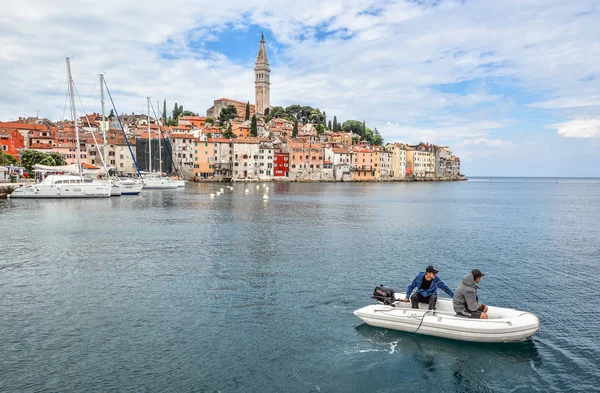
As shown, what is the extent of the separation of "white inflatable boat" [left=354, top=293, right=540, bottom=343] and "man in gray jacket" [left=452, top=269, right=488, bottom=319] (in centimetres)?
27

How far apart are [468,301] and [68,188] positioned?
6251 centimetres

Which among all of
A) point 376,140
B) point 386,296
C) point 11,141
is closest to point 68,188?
point 11,141

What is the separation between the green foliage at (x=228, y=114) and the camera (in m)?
168

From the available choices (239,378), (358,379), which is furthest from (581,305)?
(239,378)

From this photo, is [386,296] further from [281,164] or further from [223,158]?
[281,164]

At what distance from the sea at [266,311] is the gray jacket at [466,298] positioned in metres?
1.10

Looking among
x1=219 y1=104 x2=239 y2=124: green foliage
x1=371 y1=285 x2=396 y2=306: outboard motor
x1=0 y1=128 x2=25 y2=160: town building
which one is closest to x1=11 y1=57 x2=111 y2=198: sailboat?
x1=0 y1=128 x2=25 y2=160: town building

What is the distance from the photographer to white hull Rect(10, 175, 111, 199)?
196 feet

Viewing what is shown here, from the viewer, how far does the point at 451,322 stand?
43.2 feet

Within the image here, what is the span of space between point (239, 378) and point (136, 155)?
11660cm

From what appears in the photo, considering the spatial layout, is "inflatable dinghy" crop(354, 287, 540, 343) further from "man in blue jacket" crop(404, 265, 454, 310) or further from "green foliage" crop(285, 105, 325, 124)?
"green foliage" crop(285, 105, 325, 124)

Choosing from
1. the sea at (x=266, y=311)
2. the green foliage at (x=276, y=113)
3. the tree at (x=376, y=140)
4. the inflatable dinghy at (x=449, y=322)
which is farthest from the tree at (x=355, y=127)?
the inflatable dinghy at (x=449, y=322)

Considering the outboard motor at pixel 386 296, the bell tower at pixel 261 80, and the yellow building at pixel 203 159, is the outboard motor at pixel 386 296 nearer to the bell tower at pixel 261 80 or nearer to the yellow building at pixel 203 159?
the yellow building at pixel 203 159

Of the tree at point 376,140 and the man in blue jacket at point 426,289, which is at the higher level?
the tree at point 376,140
